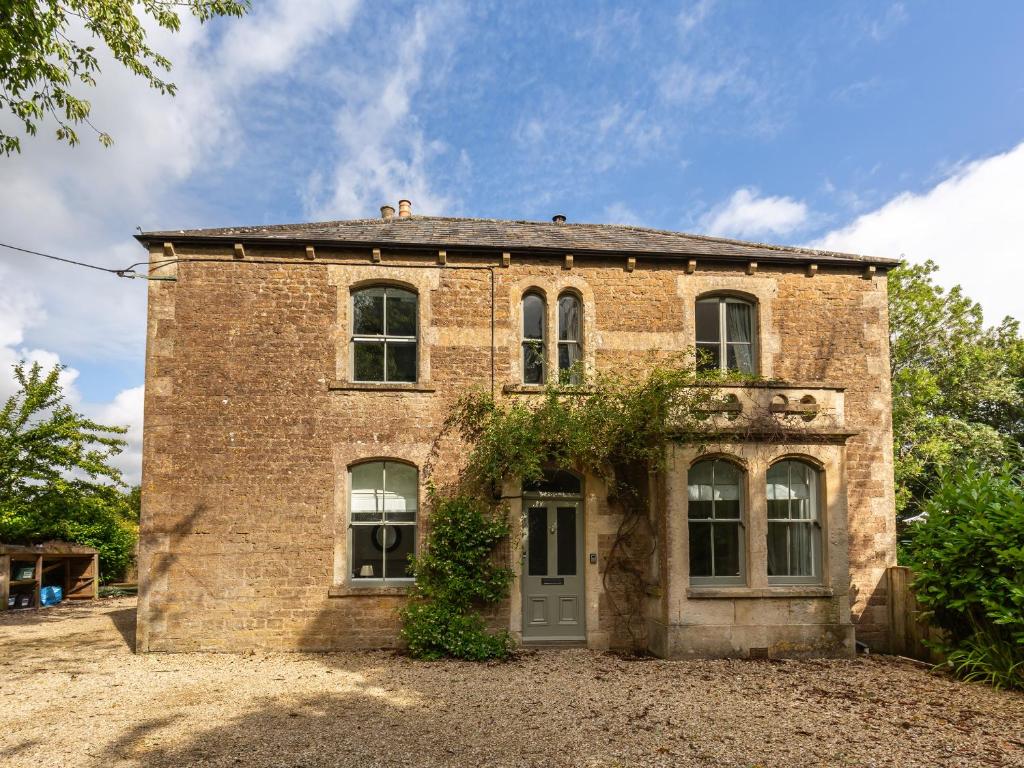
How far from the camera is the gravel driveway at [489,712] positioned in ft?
19.8

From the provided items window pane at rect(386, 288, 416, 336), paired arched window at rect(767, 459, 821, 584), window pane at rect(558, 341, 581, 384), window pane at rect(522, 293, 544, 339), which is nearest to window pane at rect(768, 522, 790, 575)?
paired arched window at rect(767, 459, 821, 584)

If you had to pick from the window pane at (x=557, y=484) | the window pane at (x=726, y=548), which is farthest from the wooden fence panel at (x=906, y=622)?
the window pane at (x=557, y=484)

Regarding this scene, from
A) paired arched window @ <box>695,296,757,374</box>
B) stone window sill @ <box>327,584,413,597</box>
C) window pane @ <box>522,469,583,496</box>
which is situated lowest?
stone window sill @ <box>327,584,413,597</box>

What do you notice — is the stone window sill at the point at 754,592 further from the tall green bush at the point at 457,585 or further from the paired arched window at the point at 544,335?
the paired arched window at the point at 544,335

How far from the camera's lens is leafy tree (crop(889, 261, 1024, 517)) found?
19938 millimetres

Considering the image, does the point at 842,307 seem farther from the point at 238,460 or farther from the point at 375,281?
the point at 238,460

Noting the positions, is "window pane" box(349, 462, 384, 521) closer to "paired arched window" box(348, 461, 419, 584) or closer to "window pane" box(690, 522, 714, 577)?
"paired arched window" box(348, 461, 419, 584)

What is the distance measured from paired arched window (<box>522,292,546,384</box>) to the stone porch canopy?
85 centimetres

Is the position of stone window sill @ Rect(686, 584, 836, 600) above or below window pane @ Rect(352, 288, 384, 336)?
below

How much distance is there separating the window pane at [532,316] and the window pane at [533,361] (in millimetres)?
166

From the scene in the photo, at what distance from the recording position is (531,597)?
423 inches

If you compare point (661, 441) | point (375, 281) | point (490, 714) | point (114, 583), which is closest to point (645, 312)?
point (661, 441)

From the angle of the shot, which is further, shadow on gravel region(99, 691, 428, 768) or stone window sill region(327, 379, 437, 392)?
stone window sill region(327, 379, 437, 392)

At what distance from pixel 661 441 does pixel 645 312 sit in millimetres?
2392
